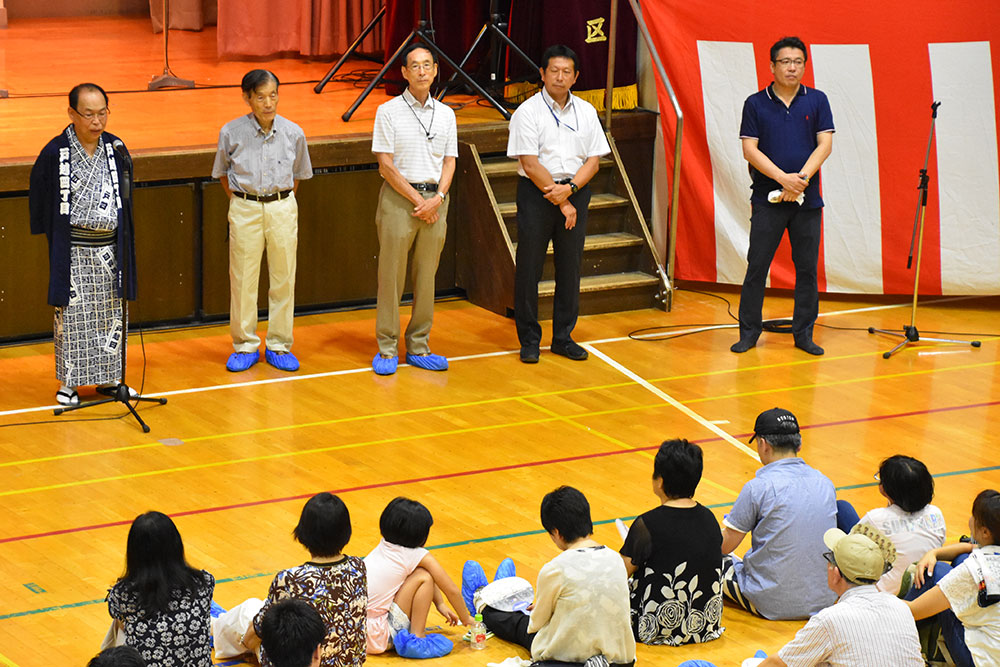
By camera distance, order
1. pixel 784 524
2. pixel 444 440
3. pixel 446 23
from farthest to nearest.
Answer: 1. pixel 446 23
2. pixel 444 440
3. pixel 784 524

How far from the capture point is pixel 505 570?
5125mm

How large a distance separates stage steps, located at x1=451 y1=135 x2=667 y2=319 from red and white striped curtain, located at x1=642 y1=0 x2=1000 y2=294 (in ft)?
1.84

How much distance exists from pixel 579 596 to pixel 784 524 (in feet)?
3.28

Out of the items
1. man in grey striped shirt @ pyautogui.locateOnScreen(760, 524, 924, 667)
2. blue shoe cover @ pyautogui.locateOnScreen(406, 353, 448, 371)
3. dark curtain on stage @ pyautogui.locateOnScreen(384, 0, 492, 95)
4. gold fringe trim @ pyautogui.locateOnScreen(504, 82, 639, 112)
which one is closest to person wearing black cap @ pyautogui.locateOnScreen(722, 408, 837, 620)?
man in grey striped shirt @ pyautogui.locateOnScreen(760, 524, 924, 667)

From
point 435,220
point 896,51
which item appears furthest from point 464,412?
point 896,51

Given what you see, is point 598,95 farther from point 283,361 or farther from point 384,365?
point 283,361

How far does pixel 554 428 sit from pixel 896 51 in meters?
3.71

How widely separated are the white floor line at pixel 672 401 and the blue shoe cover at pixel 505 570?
1820mm

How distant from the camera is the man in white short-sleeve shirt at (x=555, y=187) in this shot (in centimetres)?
773

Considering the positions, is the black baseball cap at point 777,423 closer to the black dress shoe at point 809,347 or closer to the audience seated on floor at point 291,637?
the audience seated on floor at point 291,637

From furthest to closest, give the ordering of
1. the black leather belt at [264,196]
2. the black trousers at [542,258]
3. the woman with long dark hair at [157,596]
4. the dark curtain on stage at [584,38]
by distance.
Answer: the dark curtain on stage at [584,38] < the black trousers at [542,258] < the black leather belt at [264,196] < the woman with long dark hair at [157,596]

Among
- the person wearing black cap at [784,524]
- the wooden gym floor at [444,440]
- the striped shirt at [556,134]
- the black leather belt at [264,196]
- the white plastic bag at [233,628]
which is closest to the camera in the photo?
the white plastic bag at [233,628]

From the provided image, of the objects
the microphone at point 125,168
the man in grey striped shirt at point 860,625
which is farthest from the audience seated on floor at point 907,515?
the microphone at point 125,168

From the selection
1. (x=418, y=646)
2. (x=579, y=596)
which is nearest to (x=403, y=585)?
(x=418, y=646)
